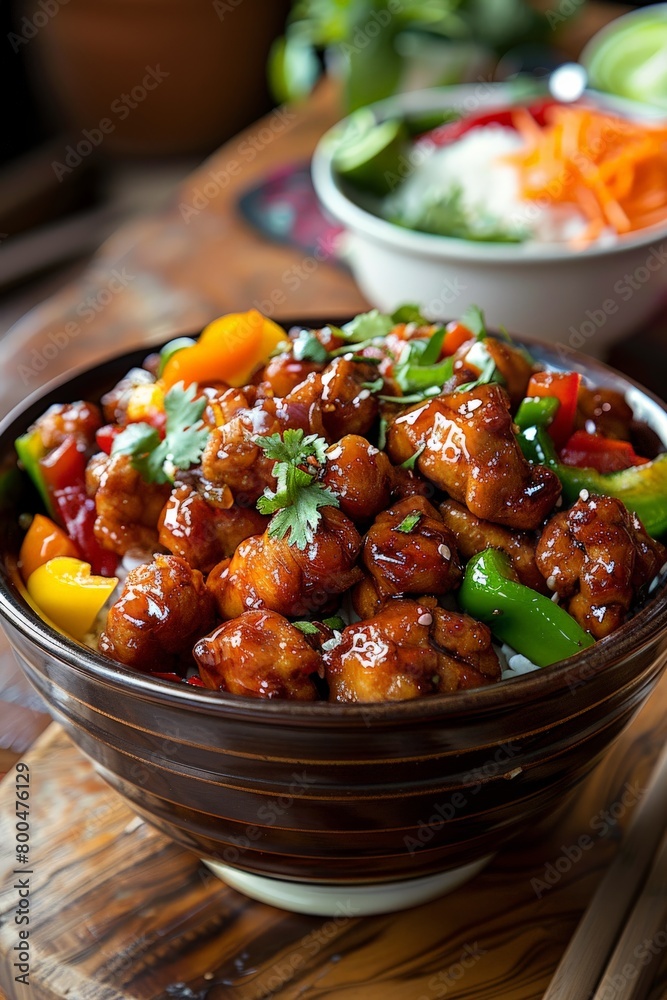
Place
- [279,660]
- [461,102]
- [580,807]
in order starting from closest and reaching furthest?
[279,660] → [580,807] → [461,102]

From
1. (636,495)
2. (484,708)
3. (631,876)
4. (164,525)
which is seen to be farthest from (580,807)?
(164,525)

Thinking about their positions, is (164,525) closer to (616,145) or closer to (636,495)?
(636,495)

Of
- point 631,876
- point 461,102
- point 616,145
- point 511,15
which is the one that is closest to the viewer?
point 631,876

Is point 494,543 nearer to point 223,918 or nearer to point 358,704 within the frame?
point 358,704
